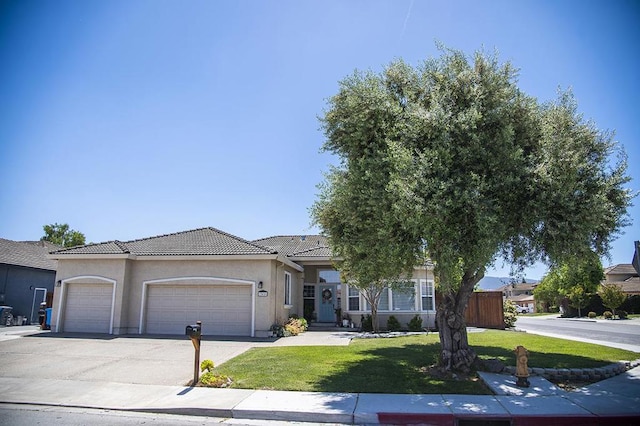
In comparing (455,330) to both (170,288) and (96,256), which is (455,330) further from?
(96,256)

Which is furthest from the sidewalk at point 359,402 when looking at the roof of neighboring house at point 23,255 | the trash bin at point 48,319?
the roof of neighboring house at point 23,255

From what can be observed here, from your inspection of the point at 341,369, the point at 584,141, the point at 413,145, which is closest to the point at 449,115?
the point at 413,145

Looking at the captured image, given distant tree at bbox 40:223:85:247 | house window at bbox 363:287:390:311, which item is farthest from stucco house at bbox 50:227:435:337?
distant tree at bbox 40:223:85:247

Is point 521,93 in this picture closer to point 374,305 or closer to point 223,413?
point 223,413

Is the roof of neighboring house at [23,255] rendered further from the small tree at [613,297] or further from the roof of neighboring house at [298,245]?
the small tree at [613,297]

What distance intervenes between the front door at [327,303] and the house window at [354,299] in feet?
7.45

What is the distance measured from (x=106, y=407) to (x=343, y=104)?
8705 millimetres

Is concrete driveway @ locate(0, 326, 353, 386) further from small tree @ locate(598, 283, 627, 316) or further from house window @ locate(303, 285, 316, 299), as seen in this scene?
small tree @ locate(598, 283, 627, 316)

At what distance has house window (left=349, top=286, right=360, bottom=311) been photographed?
22.4m

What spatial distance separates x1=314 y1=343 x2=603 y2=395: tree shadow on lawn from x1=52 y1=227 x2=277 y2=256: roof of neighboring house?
734cm

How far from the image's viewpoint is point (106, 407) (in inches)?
317

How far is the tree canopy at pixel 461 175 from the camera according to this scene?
8.87m

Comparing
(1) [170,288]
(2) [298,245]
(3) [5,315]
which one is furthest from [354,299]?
(3) [5,315]

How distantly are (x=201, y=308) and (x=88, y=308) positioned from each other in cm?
526
